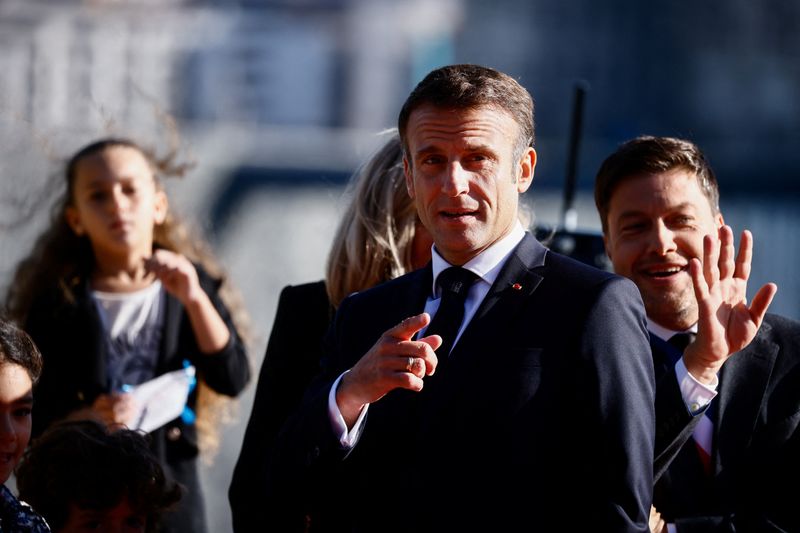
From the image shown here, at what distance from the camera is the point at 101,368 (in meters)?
3.24

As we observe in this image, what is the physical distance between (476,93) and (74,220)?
1.95m

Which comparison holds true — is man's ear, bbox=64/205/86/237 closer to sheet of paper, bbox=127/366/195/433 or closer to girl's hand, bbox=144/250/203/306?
girl's hand, bbox=144/250/203/306

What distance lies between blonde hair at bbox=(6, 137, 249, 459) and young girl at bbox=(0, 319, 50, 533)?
1086 mm

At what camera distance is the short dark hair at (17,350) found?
2238mm

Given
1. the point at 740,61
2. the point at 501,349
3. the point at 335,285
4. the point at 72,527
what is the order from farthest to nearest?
the point at 740,61, the point at 335,285, the point at 72,527, the point at 501,349

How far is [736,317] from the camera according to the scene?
6.98ft

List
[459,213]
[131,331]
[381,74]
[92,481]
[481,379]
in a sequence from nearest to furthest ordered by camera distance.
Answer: [481,379], [459,213], [92,481], [131,331], [381,74]

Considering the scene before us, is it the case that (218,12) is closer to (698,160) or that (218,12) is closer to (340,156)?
(340,156)

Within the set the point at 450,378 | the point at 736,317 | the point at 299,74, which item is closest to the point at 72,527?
the point at 450,378

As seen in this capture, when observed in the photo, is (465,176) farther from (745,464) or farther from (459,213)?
(745,464)

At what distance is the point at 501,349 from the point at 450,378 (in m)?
0.09

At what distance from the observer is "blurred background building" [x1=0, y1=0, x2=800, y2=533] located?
8297mm

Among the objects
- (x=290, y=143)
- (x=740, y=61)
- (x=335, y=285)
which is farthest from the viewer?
(x=740, y=61)

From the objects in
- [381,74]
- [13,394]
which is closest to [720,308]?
[13,394]
